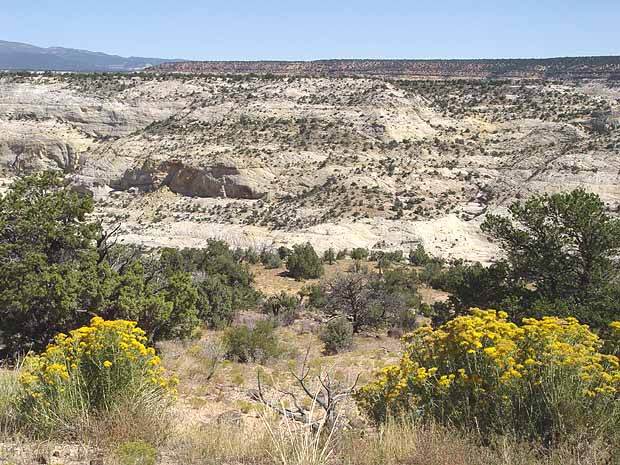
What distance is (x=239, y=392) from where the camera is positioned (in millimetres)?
8211

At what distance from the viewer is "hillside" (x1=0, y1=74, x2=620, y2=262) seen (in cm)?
2767

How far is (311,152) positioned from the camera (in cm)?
3419

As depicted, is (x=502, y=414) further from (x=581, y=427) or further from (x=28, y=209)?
(x=28, y=209)

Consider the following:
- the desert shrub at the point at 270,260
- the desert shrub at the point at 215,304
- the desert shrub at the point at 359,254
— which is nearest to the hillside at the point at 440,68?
the desert shrub at the point at 359,254

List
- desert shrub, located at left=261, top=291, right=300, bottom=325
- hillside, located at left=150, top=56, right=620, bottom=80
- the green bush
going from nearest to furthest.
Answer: desert shrub, located at left=261, top=291, right=300, bottom=325 < the green bush < hillside, located at left=150, top=56, right=620, bottom=80

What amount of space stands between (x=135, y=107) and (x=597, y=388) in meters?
46.7

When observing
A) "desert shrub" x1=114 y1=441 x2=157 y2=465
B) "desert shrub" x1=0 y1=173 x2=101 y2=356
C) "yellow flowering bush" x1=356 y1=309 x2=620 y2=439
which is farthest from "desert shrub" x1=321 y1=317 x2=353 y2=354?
"desert shrub" x1=114 y1=441 x2=157 y2=465

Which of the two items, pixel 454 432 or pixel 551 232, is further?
pixel 551 232

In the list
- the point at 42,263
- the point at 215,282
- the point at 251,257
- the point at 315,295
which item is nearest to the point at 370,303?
the point at 315,295

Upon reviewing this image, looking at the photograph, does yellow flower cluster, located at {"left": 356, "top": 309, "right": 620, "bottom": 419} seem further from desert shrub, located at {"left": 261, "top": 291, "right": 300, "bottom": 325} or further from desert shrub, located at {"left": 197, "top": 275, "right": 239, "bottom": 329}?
desert shrub, located at {"left": 261, "top": 291, "right": 300, "bottom": 325}

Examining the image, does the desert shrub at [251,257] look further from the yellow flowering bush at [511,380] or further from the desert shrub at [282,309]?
the yellow flowering bush at [511,380]

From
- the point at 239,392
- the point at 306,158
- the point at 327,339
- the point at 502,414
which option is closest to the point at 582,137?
the point at 306,158

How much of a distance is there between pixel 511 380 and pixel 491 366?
19cm

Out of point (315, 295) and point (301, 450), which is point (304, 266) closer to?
point (315, 295)
